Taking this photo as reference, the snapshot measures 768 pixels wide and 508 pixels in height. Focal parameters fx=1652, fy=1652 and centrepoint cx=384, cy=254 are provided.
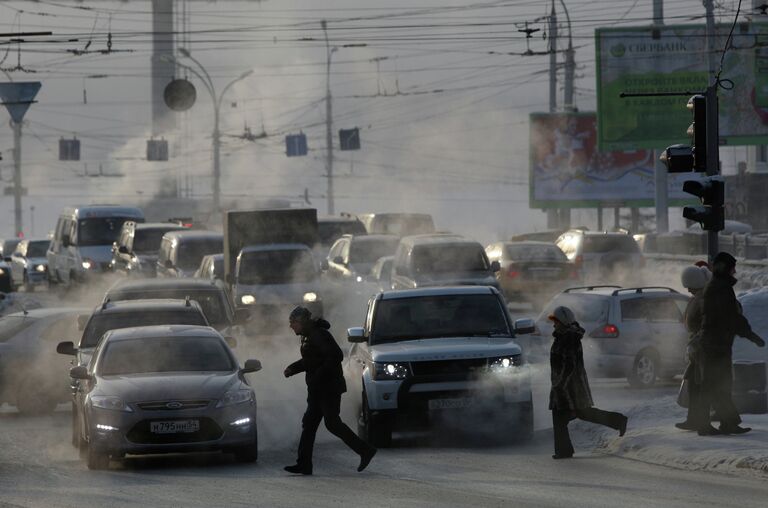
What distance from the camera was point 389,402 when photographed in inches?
660

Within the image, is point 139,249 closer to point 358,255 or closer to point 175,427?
point 358,255

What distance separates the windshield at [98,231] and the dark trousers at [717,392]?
111 ft

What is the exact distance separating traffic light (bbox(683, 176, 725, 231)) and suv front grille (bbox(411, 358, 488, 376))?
9.14 feet

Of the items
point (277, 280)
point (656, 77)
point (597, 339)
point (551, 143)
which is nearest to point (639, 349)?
point (597, 339)

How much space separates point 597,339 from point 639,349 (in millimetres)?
611

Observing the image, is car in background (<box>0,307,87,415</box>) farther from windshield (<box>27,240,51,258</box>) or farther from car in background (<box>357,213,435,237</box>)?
windshield (<box>27,240,51,258</box>)

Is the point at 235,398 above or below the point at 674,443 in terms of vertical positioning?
above

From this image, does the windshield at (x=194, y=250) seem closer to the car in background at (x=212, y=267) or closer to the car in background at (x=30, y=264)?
the car in background at (x=212, y=267)

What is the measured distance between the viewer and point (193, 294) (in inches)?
993

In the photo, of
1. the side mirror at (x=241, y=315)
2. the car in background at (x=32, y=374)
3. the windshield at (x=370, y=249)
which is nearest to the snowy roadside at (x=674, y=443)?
the side mirror at (x=241, y=315)

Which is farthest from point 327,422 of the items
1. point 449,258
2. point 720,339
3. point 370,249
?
point 370,249

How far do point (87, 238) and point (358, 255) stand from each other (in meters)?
9.81

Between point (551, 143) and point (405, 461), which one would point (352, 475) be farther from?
point (551, 143)

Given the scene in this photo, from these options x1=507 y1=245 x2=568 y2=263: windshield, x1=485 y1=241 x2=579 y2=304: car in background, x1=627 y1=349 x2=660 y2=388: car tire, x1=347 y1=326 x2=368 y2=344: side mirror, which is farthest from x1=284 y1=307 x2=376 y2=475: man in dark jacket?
x1=507 y1=245 x2=568 y2=263: windshield
